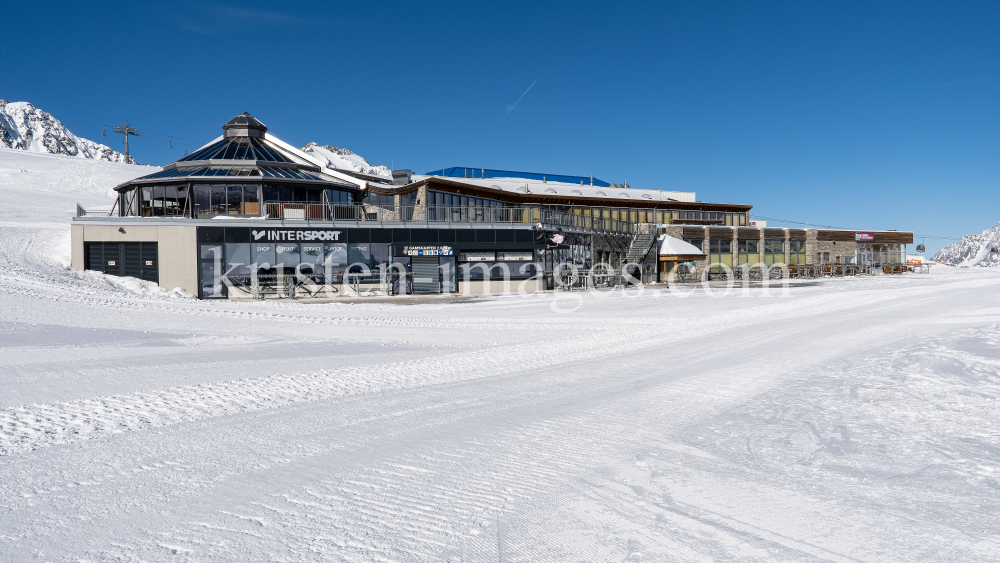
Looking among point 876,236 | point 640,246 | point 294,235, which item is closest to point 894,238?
point 876,236

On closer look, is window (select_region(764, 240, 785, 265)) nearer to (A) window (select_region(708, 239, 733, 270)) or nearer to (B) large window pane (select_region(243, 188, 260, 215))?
(A) window (select_region(708, 239, 733, 270))

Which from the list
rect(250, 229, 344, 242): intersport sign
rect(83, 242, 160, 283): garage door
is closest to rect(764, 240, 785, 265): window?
rect(250, 229, 344, 242): intersport sign

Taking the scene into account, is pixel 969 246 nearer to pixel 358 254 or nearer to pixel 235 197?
pixel 358 254

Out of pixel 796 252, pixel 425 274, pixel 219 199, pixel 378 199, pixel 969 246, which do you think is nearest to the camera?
pixel 425 274

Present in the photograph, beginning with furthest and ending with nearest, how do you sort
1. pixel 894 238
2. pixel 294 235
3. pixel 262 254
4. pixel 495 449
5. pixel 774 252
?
pixel 894 238
pixel 774 252
pixel 294 235
pixel 262 254
pixel 495 449

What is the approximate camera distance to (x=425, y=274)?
3028 cm

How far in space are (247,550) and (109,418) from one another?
152 inches

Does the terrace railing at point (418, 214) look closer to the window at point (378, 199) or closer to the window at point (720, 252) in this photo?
the window at point (378, 199)

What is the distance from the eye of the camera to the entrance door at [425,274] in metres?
30.2

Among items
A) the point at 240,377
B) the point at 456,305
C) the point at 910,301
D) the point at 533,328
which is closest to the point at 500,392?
the point at 240,377

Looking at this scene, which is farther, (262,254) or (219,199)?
(219,199)

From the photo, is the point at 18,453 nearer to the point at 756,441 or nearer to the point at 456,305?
the point at 756,441

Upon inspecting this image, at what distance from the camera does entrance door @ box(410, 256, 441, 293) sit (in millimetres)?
30172

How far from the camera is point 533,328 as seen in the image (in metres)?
15.1
